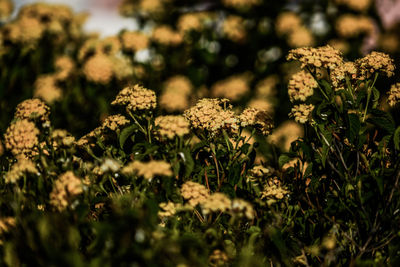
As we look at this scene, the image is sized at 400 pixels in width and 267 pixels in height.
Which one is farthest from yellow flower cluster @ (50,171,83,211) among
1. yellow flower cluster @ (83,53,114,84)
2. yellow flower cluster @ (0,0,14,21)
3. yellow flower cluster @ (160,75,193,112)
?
yellow flower cluster @ (0,0,14,21)

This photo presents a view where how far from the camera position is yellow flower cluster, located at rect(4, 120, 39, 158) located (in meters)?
1.57

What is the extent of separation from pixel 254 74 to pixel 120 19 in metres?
1.51

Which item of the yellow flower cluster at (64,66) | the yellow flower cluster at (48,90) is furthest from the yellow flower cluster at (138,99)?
the yellow flower cluster at (64,66)

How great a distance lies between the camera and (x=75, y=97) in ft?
9.83

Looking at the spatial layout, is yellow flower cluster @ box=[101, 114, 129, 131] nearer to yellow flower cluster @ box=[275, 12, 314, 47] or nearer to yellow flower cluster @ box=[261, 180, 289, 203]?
yellow flower cluster @ box=[261, 180, 289, 203]

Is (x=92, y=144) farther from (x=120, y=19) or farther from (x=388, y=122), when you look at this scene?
(x=120, y=19)

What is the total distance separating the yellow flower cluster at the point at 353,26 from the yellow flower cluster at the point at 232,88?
39.5 inches

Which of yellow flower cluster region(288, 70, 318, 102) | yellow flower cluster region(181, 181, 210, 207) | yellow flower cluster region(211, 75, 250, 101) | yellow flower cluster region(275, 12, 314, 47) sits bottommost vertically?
yellow flower cluster region(211, 75, 250, 101)

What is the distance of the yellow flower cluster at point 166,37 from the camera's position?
3270mm

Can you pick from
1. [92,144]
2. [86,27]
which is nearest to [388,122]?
[92,144]

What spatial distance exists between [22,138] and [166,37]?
1931mm

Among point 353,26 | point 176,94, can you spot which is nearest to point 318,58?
point 176,94

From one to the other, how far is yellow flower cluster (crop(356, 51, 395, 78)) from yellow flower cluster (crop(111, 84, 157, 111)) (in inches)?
34.0

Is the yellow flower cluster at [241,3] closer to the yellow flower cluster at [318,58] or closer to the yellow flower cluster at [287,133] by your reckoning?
the yellow flower cluster at [287,133]
